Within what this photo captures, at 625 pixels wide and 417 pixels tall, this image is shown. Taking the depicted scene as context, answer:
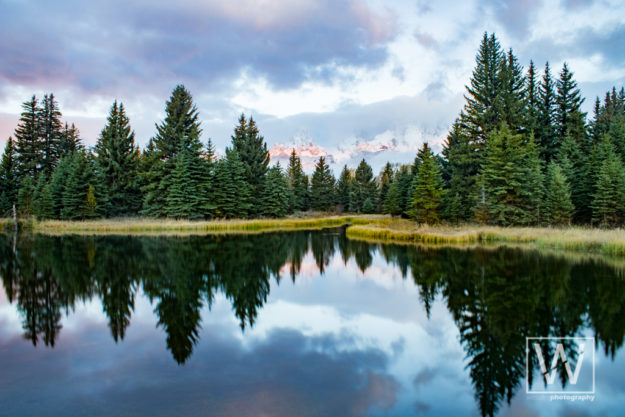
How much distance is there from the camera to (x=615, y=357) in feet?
21.9

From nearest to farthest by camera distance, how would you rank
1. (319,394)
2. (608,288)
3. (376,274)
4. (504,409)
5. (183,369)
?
1. (504,409)
2. (319,394)
3. (183,369)
4. (608,288)
5. (376,274)

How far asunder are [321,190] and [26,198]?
39238 mm

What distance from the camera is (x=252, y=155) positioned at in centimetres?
4762

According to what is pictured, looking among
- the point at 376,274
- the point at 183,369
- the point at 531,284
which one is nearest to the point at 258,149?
the point at 376,274

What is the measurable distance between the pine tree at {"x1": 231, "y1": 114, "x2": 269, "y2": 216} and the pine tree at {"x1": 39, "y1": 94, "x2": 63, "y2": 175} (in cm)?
2356

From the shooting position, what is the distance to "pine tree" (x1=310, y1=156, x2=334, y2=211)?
63.8 metres

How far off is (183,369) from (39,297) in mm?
7246

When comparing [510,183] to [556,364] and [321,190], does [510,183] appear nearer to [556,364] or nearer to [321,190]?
[556,364]

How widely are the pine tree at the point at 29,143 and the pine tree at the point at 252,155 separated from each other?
24.7m

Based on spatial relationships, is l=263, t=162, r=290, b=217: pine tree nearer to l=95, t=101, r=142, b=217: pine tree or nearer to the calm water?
l=95, t=101, r=142, b=217: pine tree

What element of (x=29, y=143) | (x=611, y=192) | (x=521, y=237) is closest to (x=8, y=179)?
(x=29, y=143)

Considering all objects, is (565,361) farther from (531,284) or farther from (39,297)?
(39,297)
